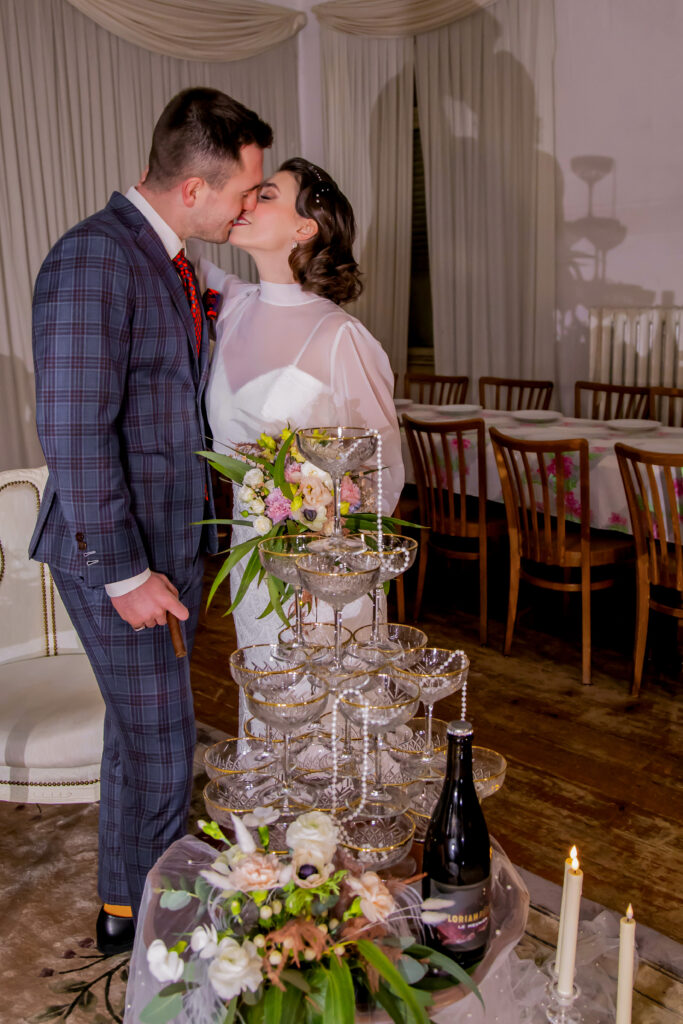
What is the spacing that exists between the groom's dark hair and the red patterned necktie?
0.47ft

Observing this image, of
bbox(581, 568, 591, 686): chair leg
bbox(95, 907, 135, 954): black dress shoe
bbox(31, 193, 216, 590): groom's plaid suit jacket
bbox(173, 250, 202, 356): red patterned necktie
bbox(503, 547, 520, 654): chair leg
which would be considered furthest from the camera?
bbox(503, 547, 520, 654): chair leg

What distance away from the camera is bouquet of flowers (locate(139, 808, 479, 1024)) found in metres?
0.92

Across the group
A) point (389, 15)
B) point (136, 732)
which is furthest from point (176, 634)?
point (389, 15)

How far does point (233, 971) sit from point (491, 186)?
5.42 meters

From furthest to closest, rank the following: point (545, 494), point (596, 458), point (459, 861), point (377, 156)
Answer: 1. point (377, 156)
2. point (596, 458)
3. point (545, 494)
4. point (459, 861)

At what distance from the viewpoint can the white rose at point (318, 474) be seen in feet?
4.45

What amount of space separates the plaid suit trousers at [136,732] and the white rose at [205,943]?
2.60ft

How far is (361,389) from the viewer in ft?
6.16

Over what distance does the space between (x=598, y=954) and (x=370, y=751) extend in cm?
86

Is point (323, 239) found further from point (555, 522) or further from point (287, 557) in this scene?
point (555, 522)

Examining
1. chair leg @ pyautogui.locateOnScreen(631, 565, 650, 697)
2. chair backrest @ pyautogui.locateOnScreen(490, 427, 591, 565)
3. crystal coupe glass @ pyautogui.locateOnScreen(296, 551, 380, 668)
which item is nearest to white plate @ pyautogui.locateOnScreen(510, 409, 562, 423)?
chair backrest @ pyautogui.locateOnScreen(490, 427, 591, 565)

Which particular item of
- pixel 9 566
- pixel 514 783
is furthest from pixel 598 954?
pixel 9 566

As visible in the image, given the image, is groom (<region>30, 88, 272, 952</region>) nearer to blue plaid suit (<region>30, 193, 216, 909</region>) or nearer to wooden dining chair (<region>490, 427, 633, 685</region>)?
blue plaid suit (<region>30, 193, 216, 909</region>)

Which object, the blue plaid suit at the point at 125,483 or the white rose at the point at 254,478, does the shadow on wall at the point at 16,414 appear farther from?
the white rose at the point at 254,478
